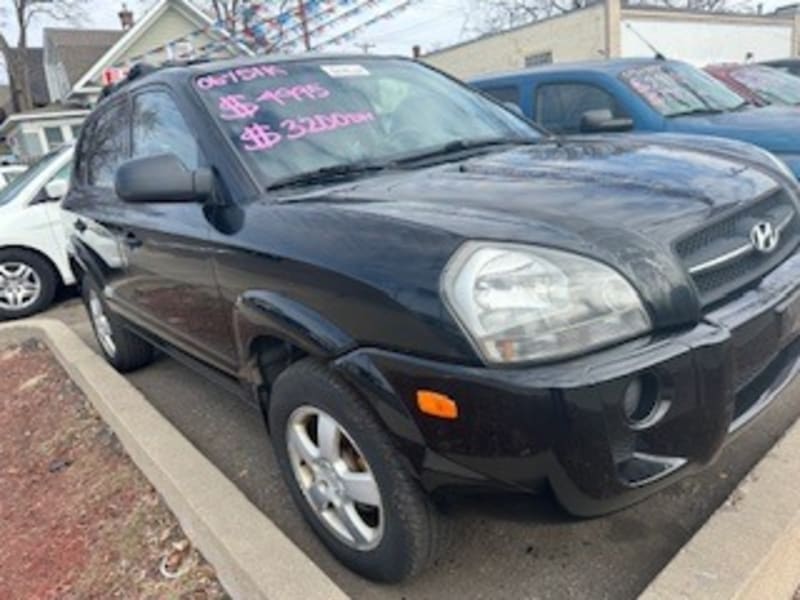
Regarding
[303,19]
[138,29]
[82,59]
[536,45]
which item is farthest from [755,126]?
[82,59]

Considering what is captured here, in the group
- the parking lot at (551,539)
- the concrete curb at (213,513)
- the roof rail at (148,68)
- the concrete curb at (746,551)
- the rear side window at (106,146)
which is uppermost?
the roof rail at (148,68)

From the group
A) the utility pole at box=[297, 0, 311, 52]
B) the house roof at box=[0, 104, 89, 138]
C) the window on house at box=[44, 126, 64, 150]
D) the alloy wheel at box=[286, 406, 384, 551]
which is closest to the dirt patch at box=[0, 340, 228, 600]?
the alloy wheel at box=[286, 406, 384, 551]

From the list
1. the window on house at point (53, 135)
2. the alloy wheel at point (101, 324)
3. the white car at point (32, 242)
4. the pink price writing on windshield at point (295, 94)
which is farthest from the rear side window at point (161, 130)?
the window on house at point (53, 135)

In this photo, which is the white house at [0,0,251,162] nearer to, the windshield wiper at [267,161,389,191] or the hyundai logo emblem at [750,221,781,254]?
the windshield wiper at [267,161,389,191]

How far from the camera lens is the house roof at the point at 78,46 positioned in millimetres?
29500

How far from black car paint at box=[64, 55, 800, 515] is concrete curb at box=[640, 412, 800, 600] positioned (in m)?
0.33

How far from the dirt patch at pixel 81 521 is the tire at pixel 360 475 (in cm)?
46

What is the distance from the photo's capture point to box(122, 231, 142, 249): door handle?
325 centimetres

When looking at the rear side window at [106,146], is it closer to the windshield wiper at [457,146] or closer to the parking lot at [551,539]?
the windshield wiper at [457,146]

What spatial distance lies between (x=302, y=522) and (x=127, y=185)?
4.58 feet

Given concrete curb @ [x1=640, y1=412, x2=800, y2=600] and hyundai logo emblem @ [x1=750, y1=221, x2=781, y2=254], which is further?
hyundai logo emblem @ [x1=750, y1=221, x2=781, y2=254]

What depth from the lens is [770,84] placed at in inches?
295

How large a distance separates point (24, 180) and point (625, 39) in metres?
15.1

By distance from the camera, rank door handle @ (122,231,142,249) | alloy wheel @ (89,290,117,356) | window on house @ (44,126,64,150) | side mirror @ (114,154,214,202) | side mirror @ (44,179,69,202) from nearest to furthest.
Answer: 1. side mirror @ (114,154,214,202)
2. door handle @ (122,231,142,249)
3. alloy wheel @ (89,290,117,356)
4. side mirror @ (44,179,69,202)
5. window on house @ (44,126,64,150)
